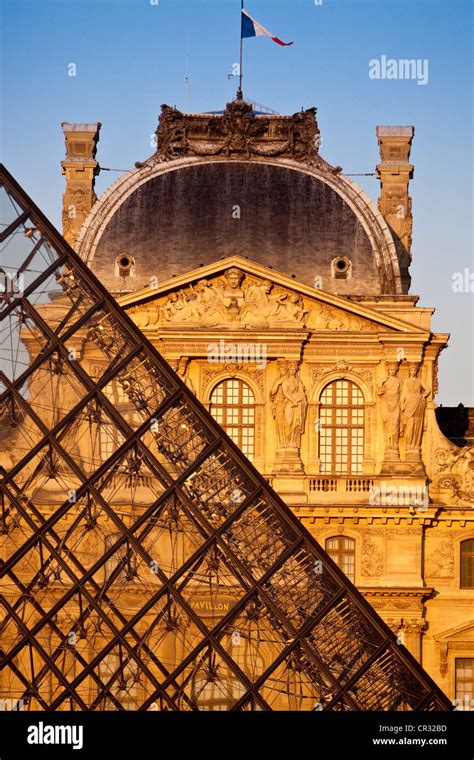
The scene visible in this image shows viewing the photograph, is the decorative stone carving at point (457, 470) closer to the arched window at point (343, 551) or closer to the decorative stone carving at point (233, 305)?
the arched window at point (343, 551)

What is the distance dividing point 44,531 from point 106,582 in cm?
108

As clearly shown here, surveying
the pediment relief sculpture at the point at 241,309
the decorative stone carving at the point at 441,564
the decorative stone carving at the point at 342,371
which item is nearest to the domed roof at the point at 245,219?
the pediment relief sculpture at the point at 241,309

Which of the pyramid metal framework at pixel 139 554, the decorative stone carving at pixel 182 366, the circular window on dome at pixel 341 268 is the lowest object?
the pyramid metal framework at pixel 139 554

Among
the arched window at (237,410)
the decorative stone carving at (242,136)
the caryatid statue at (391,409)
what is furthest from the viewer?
the decorative stone carving at (242,136)

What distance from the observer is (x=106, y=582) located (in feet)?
96.2

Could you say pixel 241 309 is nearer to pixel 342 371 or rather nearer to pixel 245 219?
pixel 342 371

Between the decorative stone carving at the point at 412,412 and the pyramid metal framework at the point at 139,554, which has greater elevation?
the decorative stone carving at the point at 412,412

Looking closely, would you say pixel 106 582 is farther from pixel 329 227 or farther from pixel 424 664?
pixel 329 227

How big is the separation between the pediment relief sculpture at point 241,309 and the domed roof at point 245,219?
7.58 feet

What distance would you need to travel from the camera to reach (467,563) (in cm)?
4931

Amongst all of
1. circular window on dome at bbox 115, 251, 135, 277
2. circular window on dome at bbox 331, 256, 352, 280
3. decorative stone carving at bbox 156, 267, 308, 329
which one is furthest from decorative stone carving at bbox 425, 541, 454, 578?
circular window on dome at bbox 115, 251, 135, 277

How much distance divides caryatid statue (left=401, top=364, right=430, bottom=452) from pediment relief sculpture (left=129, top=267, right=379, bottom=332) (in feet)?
5.14

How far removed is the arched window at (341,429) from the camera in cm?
5025
